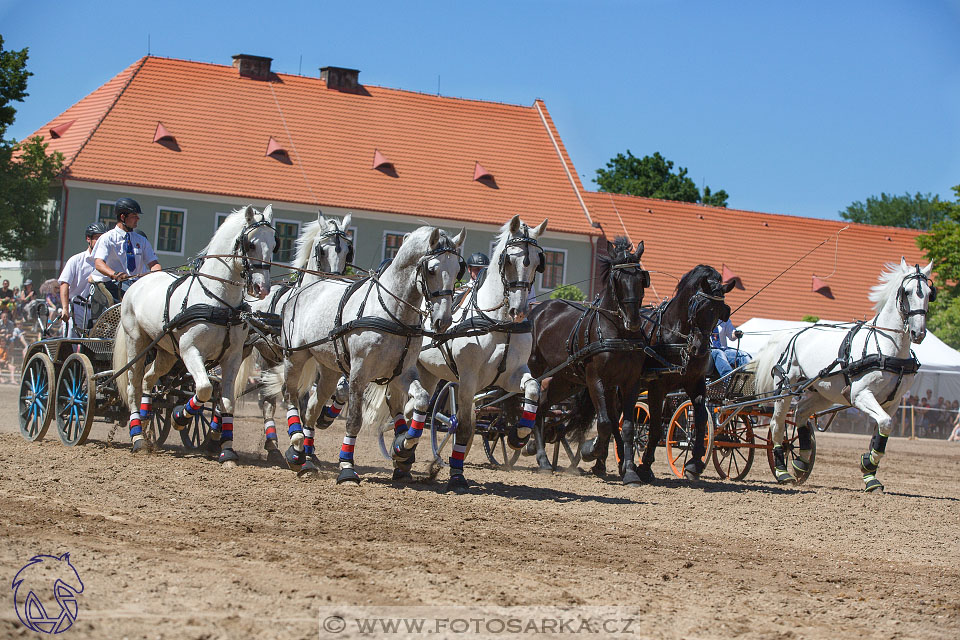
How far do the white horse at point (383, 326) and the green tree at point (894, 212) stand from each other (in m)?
71.6

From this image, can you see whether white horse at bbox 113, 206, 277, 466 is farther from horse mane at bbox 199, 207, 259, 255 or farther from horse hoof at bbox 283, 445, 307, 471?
horse hoof at bbox 283, 445, 307, 471

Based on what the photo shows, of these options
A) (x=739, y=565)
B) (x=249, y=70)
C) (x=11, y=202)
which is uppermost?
(x=249, y=70)

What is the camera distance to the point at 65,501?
7.77 m

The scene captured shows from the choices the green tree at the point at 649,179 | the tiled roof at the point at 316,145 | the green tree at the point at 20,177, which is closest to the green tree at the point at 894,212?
the green tree at the point at 649,179

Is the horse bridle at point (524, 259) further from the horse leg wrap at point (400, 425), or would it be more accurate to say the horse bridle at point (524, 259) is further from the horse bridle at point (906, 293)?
the horse bridle at point (906, 293)

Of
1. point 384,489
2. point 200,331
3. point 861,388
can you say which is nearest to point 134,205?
point 200,331

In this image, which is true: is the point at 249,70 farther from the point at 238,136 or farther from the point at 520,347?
the point at 520,347

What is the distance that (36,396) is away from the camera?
11875 mm

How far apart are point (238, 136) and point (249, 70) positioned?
143 inches

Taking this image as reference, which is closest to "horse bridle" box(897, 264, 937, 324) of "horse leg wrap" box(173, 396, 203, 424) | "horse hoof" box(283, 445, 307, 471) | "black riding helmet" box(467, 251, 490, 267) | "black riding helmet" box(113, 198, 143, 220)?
"black riding helmet" box(467, 251, 490, 267)

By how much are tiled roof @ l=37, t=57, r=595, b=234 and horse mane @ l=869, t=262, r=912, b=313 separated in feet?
82.2

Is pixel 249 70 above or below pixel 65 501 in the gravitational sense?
above

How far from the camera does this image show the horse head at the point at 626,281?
1130 centimetres

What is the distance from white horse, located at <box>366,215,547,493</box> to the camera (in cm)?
953
